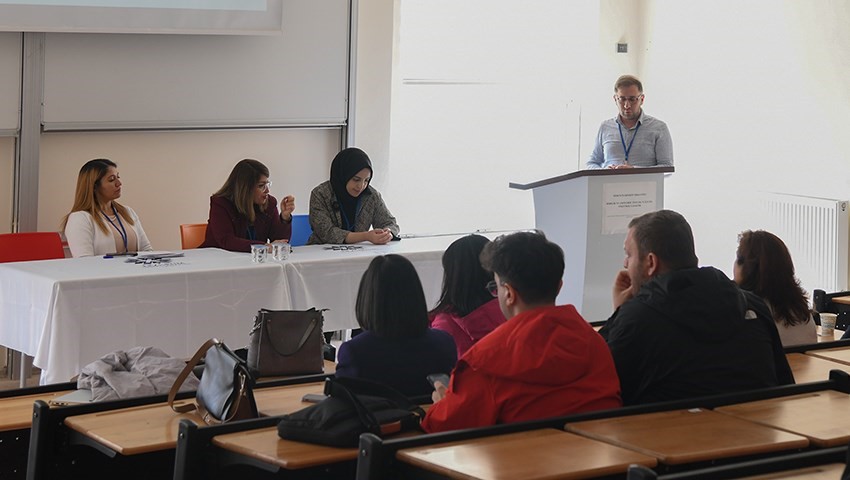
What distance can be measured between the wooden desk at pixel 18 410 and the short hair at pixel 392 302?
3.09 feet

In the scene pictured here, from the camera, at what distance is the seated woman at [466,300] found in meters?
3.95

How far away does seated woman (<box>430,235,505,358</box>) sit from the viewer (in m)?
3.95

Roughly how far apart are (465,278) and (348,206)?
2975 millimetres

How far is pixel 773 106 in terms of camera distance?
9211 mm

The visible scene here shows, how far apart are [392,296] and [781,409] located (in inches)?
43.4

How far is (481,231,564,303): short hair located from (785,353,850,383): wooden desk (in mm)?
1064

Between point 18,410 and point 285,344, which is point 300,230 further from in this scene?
point 18,410

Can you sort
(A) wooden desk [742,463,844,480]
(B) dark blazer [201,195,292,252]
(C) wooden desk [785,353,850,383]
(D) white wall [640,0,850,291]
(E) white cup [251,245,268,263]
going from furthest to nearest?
Answer: (D) white wall [640,0,850,291] < (B) dark blazer [201,195,292,252] < (E) white cup [251,245,268,263] < (C) wooden desk [785,353,850,383] < (A) wooden desk [742,463,844,480]

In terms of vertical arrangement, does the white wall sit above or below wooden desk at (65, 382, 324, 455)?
above

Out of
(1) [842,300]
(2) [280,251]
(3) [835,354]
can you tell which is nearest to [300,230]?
(2) [280,251]

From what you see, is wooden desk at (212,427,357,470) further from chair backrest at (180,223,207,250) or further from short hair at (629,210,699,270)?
chair backrest at (180,223,207,250)

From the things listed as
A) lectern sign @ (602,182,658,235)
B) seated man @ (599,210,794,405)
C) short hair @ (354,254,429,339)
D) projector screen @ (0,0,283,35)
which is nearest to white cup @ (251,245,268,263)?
projector screen @ (0,0,283,35)

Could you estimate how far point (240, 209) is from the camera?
6.53 meters

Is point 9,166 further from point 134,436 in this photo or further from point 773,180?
point 773,180
